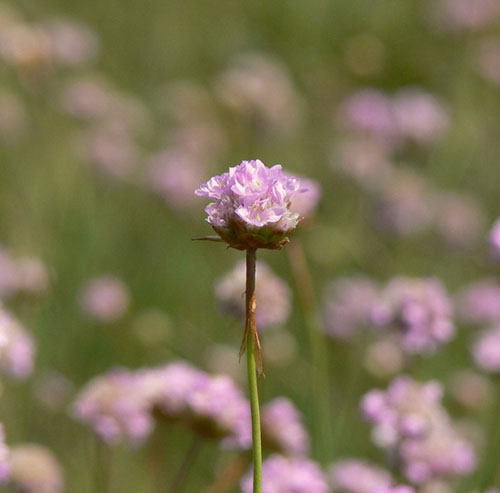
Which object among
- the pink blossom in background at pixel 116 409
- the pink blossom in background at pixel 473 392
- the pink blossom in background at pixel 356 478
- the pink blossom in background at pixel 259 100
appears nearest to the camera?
the pink blossom in background at pixel 116 409

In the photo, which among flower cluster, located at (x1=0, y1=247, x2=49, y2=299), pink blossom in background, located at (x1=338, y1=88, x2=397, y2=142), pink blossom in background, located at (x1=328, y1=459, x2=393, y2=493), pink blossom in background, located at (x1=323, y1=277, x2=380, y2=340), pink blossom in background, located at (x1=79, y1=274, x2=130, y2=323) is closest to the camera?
pink blossom in background, located at (x1=328, y1=459, x2=393, y2=493)

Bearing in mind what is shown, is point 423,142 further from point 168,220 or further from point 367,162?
point 168,220

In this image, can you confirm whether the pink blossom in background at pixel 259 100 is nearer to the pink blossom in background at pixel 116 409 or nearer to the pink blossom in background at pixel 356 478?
the pink blossom in background at pixel 356 478

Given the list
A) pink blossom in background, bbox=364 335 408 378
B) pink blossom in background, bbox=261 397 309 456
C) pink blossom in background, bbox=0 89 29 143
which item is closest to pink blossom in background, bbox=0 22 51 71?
pink blossom in background, bbox=0 89 29 143

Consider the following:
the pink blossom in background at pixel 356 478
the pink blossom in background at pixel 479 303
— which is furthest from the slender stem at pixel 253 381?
the pink blossom in background at pixel 479 303

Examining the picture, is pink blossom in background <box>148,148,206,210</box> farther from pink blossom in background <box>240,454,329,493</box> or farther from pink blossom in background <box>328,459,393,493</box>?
pink blossom in background <box>240,454,329,493</box>

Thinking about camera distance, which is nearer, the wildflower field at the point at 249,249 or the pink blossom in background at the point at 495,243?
the pink blossom in background at the point at 495,243
